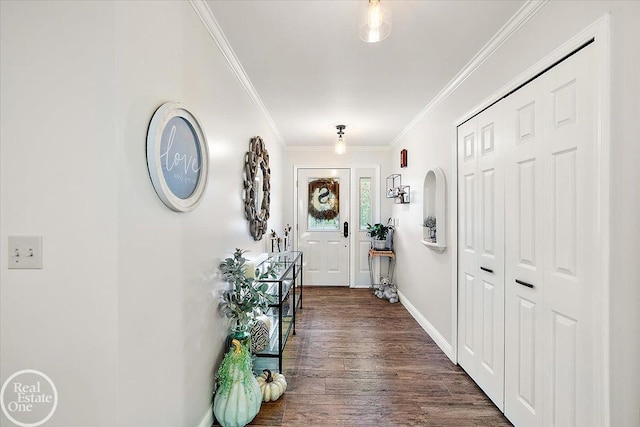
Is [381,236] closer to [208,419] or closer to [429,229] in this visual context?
[429,229]

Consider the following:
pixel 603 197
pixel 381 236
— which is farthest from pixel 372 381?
pixel 381 236

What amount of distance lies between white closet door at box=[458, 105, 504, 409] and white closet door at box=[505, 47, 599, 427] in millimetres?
102

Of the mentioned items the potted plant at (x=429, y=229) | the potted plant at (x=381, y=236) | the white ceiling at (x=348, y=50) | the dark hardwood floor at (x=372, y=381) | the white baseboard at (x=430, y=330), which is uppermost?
the white ceiling at (x=348, y=50)

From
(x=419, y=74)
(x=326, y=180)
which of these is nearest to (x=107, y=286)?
(x=419, y=74)

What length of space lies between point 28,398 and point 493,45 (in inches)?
113

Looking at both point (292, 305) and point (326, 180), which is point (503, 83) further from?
point (326, 180)

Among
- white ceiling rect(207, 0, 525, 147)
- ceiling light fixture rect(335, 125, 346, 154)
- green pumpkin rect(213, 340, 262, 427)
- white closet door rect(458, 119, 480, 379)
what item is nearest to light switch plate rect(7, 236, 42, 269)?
green pumpkin rect(213, 340, 262, 427)

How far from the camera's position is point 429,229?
317 cm

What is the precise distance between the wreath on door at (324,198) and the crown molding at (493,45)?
2.37 metres

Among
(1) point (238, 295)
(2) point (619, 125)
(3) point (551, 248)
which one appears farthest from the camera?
(1) point (238, 295)

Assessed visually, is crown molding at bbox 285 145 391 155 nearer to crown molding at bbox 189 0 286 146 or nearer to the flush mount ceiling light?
crown molding at bbox 189 0 286 146

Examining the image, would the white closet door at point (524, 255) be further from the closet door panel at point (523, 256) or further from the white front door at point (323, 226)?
the white front door at point (323, 226)

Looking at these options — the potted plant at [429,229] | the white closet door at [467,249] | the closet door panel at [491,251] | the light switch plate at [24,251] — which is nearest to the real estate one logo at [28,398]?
the light switch plate at [24,251]

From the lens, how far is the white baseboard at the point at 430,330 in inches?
105
